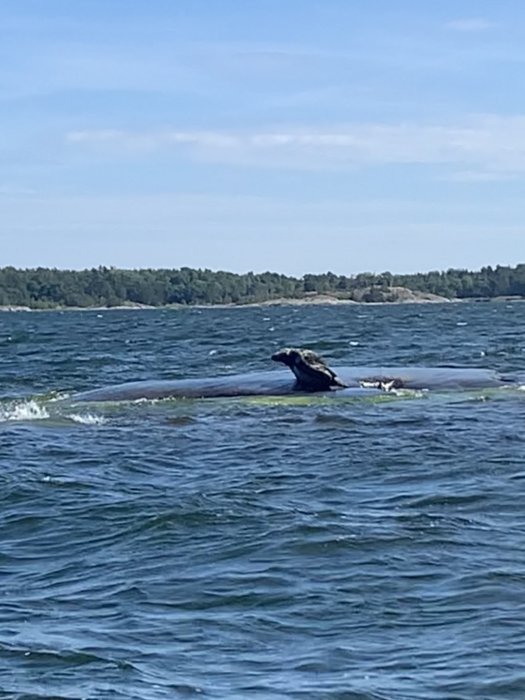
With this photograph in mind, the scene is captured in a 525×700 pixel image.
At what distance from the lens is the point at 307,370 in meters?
26.3

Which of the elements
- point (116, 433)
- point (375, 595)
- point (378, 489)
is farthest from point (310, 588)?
point (116, 433)

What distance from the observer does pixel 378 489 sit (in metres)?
16.1

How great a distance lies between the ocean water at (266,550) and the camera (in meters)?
9.57

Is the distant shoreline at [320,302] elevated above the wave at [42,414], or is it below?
above

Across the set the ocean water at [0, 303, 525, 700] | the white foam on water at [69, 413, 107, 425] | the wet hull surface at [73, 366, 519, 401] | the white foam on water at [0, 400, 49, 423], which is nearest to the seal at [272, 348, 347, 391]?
the wet hull surface at [73, 366, 519, 401]

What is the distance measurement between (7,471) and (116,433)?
3.76 m

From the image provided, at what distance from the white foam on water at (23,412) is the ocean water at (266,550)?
4.1 inches

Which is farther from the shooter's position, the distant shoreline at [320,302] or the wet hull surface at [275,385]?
the distant shoreline at [320,302]

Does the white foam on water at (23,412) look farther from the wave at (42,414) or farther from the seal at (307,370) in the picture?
the seal at (307,370)

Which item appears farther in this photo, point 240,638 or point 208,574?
point 208,574

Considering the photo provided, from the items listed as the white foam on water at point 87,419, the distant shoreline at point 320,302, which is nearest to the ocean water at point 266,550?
the white foam on water at point 87,419

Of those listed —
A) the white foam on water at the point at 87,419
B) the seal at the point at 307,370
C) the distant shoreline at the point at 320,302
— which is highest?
the distant shoreline at the point at 320,302

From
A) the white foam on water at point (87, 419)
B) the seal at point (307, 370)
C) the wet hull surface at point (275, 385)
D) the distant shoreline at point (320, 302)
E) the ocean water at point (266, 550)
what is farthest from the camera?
the distant shoreline at point (320, 302)

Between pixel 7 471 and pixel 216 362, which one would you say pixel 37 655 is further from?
pixel 216 362
